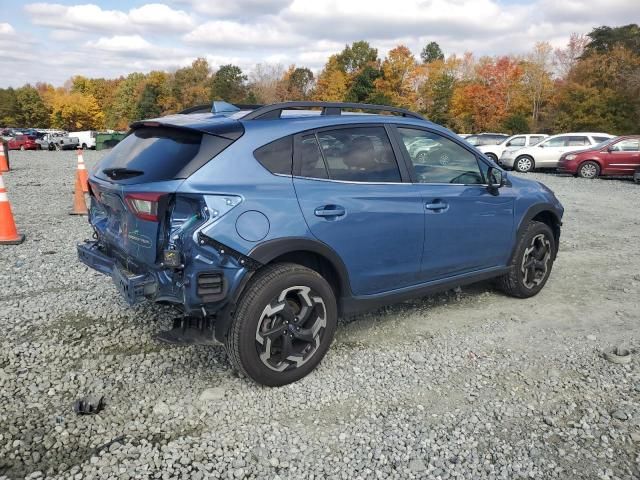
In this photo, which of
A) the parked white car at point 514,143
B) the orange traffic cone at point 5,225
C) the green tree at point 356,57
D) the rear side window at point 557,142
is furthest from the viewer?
the green tree at point 356,57

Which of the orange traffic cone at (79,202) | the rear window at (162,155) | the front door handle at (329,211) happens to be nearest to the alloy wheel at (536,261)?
the front door handle at (329,211)

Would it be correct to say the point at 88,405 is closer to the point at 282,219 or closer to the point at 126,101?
the point at 282,219

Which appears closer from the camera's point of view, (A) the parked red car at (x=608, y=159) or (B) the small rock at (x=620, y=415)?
(B) the small rock at (x=620, y=415)

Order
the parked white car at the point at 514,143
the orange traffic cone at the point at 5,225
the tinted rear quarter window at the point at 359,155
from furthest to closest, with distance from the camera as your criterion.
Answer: the parked white car at the point at 514,143 < the orange traffic cone at the point at 5,225 < the tinted rear quarter window at the point at 359,155

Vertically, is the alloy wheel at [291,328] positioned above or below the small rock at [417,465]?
above

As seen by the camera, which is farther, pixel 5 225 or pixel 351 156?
pixel 5 225

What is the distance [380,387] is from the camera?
3420mm

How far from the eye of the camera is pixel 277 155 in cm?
335

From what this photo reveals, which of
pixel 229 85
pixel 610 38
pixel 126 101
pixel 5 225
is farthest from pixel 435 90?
pixel 126 101

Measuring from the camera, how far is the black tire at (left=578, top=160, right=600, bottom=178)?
18.1m

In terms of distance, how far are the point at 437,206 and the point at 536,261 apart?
1.72 metres

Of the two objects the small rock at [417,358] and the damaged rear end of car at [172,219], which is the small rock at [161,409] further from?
the small rock at [417,358]

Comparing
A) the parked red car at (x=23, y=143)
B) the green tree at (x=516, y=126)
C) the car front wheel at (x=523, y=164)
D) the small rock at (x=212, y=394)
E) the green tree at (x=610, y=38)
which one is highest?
the green tree at (x=610, y=38)

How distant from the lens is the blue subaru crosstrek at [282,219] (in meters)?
3.04
